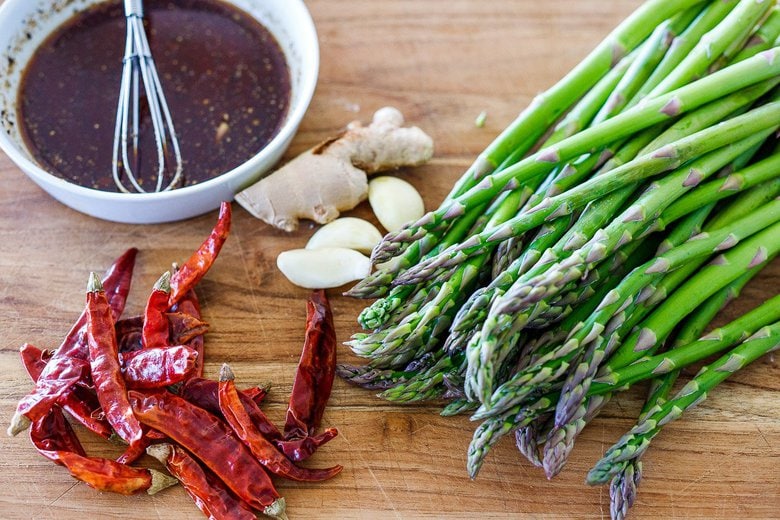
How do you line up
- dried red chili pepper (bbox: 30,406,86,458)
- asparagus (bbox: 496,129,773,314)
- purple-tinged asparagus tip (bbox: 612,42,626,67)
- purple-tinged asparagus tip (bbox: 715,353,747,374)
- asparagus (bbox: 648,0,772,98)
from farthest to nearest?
purple-tinged asparagus tip (bbox: 612,42,626,67) → asparagus (bbox: 648,0,772,98) → purple-tinged asparagus tip (bbox: 715,353,747,374) → dried red chili pepper (bbox: 30,406,86,458) → asparagus (bbox: 496,129,773,314)

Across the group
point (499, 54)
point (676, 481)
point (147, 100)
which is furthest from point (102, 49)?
point (676, 481)

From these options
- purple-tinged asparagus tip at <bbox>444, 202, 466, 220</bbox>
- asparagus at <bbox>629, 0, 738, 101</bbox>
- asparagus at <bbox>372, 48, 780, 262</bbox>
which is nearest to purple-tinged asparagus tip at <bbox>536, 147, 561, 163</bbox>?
asparagus at <bbox>372, 48, 780, 262</bbox>

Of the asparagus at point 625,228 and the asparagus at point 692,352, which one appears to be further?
the asparagus at point 692,352

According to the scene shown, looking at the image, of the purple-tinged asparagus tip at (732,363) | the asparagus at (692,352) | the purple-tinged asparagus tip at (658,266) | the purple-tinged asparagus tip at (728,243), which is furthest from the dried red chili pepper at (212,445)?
the purple-tinged asparagus tip at (728,243)

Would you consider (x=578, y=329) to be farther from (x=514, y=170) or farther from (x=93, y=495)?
(x=93, y=495)

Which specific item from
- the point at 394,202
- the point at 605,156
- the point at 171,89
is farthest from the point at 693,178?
the point at 171,89

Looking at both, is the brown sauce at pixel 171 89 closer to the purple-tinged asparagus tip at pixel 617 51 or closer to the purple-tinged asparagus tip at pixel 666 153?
the purple-tinged asparagus tip at pixel 617 51

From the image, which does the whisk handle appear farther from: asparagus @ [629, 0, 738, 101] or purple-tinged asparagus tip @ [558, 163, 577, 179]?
asparagus @ [629, 0, 738, 101]
